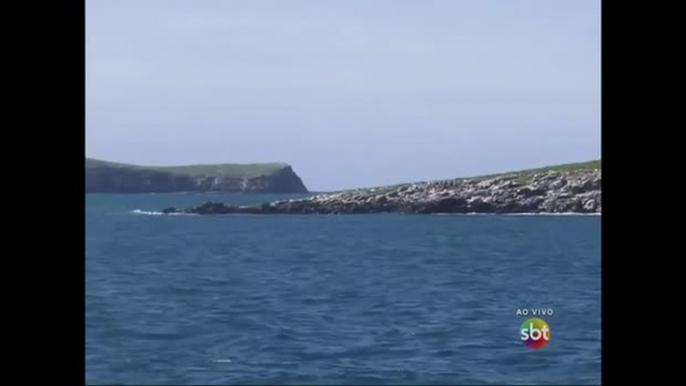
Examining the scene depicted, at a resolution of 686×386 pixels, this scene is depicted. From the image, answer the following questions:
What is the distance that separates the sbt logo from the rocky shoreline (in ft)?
11.1

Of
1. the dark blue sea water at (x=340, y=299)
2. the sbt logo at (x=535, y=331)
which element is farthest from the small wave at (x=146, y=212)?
the sbt logo at (x=535, y=331)

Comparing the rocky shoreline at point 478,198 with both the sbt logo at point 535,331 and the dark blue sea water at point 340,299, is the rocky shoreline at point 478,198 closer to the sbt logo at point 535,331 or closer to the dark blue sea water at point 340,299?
the dark blue sea water at point 340,299

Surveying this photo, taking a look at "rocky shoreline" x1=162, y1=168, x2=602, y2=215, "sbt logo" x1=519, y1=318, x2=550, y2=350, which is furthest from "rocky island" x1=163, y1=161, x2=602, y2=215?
"sbt logo" x1=519, y1=318, x2=550, y2=350

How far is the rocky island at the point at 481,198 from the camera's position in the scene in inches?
307

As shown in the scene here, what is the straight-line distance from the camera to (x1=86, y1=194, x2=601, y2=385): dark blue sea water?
449 cm

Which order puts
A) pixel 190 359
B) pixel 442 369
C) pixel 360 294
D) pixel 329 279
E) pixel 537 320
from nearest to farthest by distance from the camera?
1. pixel 537 320
2. pixel 442 369
3. pixel 190 359
4. pixel 360 294
5. pixel 329 279

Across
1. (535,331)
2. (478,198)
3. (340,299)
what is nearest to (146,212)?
(478,198)

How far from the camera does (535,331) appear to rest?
9.78 ft

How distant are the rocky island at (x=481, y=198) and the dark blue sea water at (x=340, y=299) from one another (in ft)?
0.52
